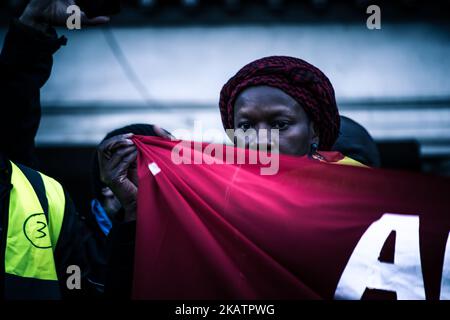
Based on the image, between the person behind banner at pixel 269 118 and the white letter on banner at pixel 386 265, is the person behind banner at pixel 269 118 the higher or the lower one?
the higher one

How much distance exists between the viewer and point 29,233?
1778 mm

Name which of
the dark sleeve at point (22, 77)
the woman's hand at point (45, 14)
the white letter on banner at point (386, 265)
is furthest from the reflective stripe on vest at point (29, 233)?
the white letter on banner at point (386, 265)

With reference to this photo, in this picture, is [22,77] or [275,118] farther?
[22,77]

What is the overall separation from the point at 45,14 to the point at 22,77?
194mm

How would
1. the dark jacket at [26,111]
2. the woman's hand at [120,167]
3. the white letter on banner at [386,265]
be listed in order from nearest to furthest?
the white letter on banner at [386,265], the woman's hand at [120,167], the dark jacket at [26,111]

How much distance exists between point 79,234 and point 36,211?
9.5 inches

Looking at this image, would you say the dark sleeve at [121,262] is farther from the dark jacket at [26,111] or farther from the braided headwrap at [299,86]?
the braided headwrap at [299,86]

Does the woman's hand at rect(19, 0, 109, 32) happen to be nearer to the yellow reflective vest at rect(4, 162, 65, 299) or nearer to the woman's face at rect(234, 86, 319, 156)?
the yellow reflective vest at rect(4, 162, 65, 299)

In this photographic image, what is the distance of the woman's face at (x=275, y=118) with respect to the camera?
1.76 meters

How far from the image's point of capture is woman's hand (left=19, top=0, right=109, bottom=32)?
6.10ft

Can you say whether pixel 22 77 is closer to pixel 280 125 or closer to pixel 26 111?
pixel 26 111

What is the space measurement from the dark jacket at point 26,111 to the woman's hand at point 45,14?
29mm

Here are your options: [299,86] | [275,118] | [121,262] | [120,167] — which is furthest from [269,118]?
[121,262]
